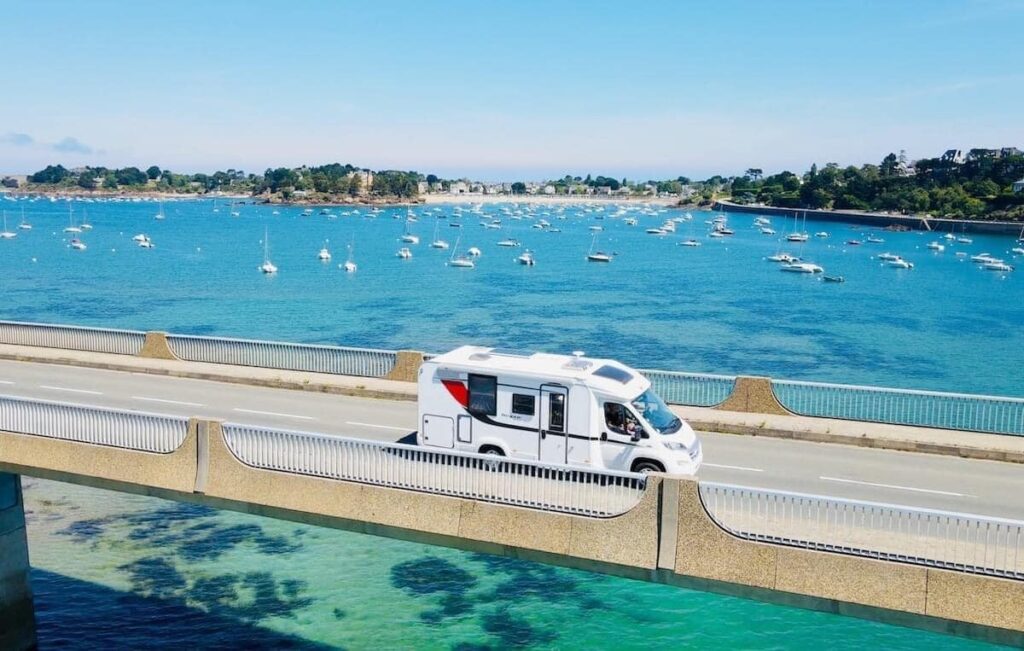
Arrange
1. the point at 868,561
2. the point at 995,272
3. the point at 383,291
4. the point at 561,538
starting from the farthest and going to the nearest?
1. the point at 995,272
2. the point at 383,291
3. the point at 561,538
4. the point at 868,561

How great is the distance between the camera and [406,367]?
25734 mm

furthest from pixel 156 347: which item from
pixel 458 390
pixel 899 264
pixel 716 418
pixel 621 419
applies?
pixel 899 264

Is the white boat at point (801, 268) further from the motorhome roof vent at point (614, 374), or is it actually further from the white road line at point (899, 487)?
the motorhome roof vent at point (614, 374)

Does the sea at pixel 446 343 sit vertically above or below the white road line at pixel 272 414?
below

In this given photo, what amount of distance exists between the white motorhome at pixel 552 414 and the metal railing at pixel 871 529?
7.23ft

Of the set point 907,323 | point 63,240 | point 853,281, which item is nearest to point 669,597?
point 907,323

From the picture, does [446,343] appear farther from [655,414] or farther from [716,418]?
[655,414]

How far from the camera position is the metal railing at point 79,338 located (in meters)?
29.0

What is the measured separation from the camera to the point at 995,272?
132 m

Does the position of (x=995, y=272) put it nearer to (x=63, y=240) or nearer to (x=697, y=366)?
(x=697, y=366)

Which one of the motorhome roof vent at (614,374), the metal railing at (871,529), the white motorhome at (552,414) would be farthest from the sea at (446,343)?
the metal railing at (871,529)

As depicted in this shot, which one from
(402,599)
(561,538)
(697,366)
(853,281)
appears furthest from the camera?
(853,281)

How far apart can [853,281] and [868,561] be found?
115068 millimetres

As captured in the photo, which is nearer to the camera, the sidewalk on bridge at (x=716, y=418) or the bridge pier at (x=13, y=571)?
the sidewalk on bridge at (x=716, y=418)
